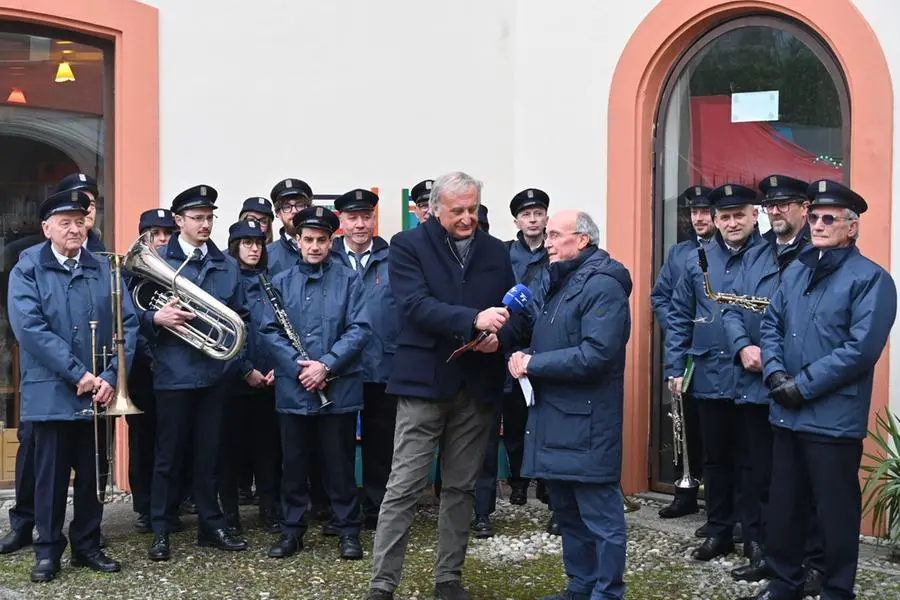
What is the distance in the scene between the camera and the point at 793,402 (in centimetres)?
599

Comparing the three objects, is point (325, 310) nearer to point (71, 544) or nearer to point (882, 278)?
point (71, 544)

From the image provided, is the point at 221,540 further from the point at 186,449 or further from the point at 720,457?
the point at 720,457

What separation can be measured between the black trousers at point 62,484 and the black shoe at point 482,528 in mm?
2262

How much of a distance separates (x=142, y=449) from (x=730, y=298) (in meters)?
3.71

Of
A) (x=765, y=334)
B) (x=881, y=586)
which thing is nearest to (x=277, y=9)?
(x=765, y=334)

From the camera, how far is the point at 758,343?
703cm

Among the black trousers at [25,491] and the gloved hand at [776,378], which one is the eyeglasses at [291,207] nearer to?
the black trousers at [25,491]

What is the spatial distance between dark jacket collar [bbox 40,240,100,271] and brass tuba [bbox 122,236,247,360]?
7.9 inches

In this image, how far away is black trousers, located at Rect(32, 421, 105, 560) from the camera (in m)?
6.83

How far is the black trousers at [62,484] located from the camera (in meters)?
6.83

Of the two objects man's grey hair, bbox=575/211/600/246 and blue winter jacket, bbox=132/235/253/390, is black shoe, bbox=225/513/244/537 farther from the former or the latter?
man's grey hair, bbox=575/211/600/246

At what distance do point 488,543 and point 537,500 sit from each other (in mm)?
1323

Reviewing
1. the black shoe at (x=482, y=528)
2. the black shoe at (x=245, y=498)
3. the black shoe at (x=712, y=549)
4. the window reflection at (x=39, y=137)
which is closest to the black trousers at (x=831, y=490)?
the black shoe at (x=712, y=549)

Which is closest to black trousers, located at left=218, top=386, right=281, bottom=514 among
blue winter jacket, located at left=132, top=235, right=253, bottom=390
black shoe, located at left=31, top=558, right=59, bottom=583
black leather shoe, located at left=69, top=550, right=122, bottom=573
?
blue winter jacket, located at left=132, top=235, right=253, bottom=390
